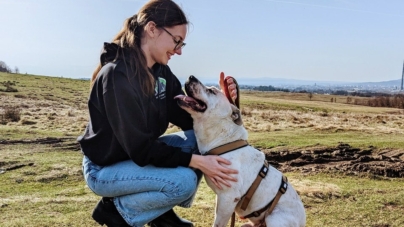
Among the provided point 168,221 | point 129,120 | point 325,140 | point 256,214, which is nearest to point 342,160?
point 325,140

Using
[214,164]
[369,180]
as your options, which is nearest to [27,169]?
[214,164]

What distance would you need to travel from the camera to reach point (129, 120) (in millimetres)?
3350

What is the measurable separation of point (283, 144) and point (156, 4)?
24.3 feet

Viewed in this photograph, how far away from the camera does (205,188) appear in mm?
6488

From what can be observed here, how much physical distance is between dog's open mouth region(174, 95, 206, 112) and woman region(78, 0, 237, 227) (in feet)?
0.80

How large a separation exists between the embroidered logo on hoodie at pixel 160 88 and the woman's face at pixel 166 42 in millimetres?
240

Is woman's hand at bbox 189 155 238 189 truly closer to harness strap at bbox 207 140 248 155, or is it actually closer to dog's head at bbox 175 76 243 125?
harness strap at bbox 207 140 248 155

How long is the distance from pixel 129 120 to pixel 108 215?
0.98m

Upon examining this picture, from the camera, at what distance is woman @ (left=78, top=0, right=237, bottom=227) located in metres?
3.38

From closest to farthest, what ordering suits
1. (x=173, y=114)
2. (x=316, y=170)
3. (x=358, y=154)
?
(x=173, y=114), (x=316, y=170), (x=358, y=154)

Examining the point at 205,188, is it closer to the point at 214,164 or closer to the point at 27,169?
the point at 214,164

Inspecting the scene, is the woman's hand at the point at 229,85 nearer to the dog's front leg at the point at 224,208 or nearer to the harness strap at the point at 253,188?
the harness strap at the point at 253,188

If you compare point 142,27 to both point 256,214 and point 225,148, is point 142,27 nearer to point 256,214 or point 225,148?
point 225,148

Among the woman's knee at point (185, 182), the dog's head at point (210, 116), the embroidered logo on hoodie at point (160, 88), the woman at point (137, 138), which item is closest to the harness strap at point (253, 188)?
the woman at point (137, 138)
